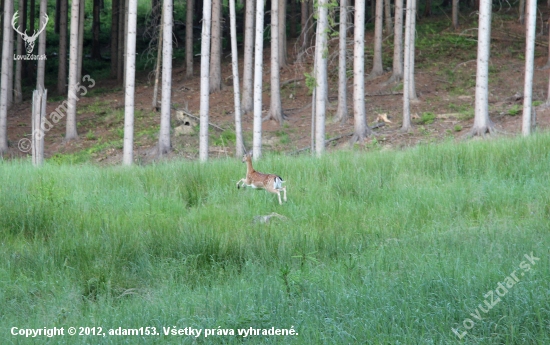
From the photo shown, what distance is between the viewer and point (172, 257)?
1025cm

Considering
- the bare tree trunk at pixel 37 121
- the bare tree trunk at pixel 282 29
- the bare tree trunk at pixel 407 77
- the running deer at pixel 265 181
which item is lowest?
the running deer at pixel 265 181

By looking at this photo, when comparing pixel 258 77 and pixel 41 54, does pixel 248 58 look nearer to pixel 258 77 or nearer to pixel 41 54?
pixel 258 77

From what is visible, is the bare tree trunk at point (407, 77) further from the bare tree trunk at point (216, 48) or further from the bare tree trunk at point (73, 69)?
the bare tree trunk at point (73, 69)

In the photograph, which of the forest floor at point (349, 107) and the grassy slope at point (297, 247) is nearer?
the grassy slope at point (297, 247)

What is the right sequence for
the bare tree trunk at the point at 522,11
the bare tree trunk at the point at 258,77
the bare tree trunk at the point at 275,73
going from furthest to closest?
the bare tree trunk at the point at 522,11, the bare tree trunk at the point at 275,73, the bare tree trunk at the point at 258,77

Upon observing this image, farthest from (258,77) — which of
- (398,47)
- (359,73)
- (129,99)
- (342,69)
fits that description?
(398,47)

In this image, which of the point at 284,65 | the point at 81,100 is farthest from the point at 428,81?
the point at 81,100

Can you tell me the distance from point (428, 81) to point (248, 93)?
9.43m

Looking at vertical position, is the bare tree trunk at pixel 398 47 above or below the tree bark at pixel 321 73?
above

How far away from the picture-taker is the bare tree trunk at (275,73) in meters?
28.1

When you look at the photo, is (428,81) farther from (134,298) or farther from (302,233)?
(134,298)

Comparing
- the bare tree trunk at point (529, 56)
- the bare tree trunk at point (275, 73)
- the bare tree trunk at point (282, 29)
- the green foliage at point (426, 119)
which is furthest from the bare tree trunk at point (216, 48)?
the bare tree trunk at point (529, 56)

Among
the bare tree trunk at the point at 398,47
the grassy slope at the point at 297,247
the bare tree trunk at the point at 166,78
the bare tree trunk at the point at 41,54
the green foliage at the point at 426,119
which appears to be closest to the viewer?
the grassy slope at the point at 297,247

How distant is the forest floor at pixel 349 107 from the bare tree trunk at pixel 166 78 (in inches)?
23.7
